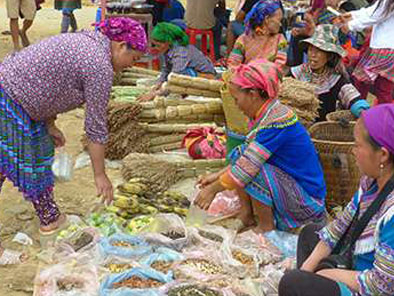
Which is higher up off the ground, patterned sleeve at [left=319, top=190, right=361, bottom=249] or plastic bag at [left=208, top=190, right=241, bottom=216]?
patterned sleeve at [left=319, top=190, right=361, bottom=249]

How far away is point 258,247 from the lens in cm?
332

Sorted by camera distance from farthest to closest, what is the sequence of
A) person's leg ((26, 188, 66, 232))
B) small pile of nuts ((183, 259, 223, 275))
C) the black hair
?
the black hair
person's leg ((26, 188, 66, 232))
small pile of nuts ((183, 259, 223, 275))

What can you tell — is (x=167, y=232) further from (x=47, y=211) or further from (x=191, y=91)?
(x=191, y=91)

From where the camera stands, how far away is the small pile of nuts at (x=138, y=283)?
2.83 m

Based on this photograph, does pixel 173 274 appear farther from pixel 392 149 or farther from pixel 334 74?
pixel 334 74

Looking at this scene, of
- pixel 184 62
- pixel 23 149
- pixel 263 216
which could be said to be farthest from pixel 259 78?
pixel 184 62

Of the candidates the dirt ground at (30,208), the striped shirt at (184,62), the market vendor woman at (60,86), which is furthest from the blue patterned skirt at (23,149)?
the striped shirt at (184,62)

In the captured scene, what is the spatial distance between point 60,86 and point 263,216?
4.79ft

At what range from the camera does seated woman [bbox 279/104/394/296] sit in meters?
2.05

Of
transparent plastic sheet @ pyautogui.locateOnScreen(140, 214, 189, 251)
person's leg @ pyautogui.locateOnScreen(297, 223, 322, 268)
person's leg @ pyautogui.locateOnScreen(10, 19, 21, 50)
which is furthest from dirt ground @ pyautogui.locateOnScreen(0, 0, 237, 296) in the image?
person's leg @ pyautogui.locateOnScreen(10, 19, 21, 50)

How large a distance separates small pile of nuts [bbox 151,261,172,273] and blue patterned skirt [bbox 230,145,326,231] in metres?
0.70

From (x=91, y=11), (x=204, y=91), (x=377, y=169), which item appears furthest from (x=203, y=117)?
(x=91, y=11)

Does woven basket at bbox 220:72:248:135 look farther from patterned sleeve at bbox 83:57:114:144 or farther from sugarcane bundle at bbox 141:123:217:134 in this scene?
patterned sleeve at bbox 83:57:114:144

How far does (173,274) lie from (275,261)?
637mm
